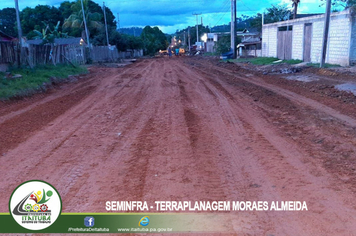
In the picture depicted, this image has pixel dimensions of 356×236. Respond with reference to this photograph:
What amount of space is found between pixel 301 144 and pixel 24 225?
4.70 meters

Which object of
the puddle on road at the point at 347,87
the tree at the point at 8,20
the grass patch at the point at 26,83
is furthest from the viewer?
the tree at the point at 8,20

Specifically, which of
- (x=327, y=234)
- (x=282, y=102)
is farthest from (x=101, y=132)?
(x=282, y=102)

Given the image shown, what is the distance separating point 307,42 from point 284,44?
4.69 m

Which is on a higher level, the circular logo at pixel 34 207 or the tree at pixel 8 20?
the tree at pixel 8 20

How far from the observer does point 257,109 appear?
8875 millimetres

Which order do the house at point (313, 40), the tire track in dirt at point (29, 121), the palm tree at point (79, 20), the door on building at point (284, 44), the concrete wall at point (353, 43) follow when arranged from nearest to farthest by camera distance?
the tire track in dirt at point (29, 121) → the concrete wall at point (353, 43) → the house at point (313, 40) → the door on building at point (284, 44) → the palm tree at point (79, 20)

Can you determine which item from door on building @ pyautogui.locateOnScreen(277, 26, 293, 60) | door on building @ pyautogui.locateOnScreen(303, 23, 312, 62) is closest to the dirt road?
door on building @ pyautogui.locateOnScreen(303, 23, 312, 62)

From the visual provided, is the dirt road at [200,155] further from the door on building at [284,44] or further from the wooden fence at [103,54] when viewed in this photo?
the wooden fence at [103,54]

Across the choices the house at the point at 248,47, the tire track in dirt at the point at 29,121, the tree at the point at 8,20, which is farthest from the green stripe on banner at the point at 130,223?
the tree at the point at 8,20

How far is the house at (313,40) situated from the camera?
17.7m

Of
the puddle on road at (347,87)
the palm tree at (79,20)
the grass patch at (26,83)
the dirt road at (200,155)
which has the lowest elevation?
the dirt road at (200,155)

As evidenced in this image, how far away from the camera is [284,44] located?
1091 inches

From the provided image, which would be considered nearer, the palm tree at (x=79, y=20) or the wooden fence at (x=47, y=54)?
the wooden fence at (x=47, y=54)

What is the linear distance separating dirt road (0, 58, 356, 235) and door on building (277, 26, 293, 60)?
18.4 metres
